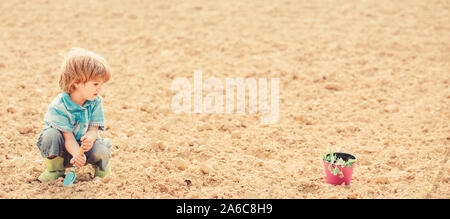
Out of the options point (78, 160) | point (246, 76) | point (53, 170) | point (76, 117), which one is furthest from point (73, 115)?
point (246, 76)

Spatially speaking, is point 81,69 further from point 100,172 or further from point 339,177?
point 339,177

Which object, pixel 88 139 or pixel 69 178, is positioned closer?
pixel 88 139

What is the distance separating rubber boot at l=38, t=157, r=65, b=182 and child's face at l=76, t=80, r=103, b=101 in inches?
16.6

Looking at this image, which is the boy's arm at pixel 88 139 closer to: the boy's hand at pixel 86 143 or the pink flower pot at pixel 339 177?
the boy's hand at pixel 86 143

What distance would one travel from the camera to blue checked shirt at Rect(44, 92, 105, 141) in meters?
2.48

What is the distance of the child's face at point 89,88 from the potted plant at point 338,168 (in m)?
1.41

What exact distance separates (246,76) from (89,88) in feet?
8.59

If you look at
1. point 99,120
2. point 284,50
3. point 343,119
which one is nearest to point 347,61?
point 284,50

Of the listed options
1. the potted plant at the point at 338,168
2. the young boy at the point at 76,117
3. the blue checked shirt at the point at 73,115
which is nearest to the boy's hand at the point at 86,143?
the young boy at the point at 76,117

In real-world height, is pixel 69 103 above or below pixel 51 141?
above

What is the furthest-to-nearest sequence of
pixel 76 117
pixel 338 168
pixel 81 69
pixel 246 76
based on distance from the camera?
pixel 246 76
pixel 338 168
pixel 76 117
pixel 81 69

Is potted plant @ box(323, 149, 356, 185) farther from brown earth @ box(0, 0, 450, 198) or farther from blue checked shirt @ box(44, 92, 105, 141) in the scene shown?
blue checked shirt @ box(44, 92, 105, 141)

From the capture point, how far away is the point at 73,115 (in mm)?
2529

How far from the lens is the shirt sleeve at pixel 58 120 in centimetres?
248
